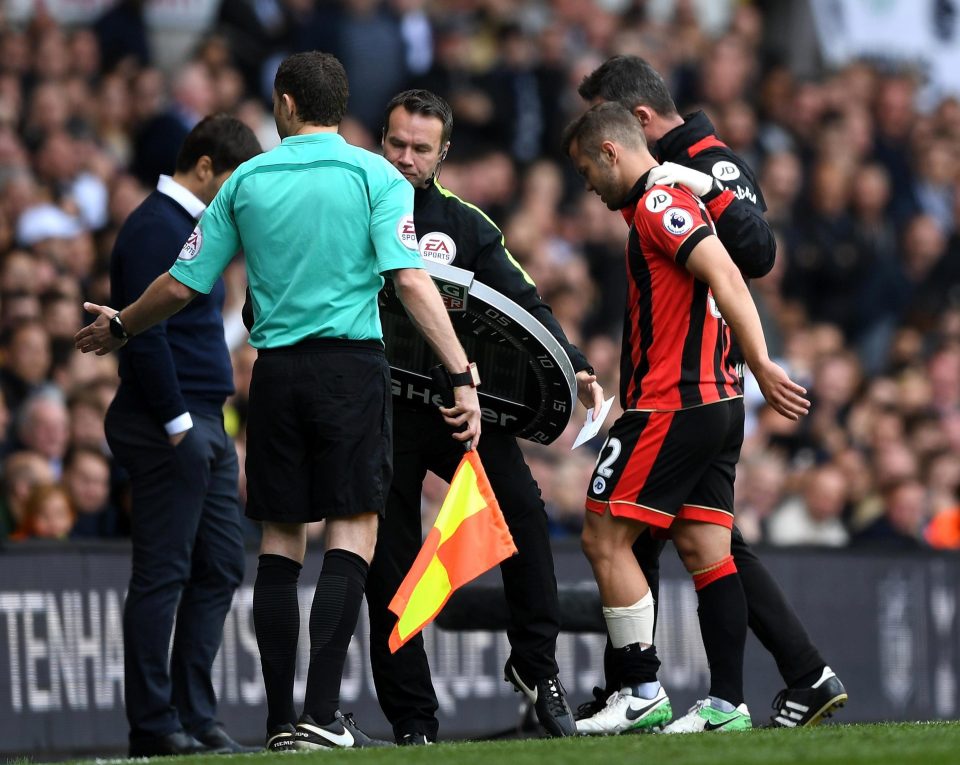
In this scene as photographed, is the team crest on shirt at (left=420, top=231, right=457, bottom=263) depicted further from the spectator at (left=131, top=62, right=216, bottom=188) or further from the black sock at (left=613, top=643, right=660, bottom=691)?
Answer: the spectator at (left=131, top=62, right=216, bottom=188)

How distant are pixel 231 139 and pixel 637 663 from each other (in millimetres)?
2563

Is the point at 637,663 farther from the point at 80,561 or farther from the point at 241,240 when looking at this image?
the point at 80,561

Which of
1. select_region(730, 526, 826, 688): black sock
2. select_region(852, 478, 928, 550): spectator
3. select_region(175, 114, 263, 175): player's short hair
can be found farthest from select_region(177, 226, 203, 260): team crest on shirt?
select_region(852, 478, 928, 550): spectator

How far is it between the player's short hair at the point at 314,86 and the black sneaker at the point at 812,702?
2.68 meters

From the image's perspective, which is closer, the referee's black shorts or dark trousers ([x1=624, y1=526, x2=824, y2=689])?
the referee's black shorts

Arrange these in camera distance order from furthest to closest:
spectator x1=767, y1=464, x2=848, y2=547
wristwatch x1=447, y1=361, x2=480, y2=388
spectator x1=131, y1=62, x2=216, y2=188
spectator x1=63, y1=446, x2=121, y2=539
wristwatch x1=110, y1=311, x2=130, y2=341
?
spectator x1=767, y1=464, x2=848, y2=547 < spectator x1=131, y1=62, x2=216, y2=188 < spectator x1=63, y1=446, x2=121, y2=539 < wristwatch x1=110, y1=311, x2=130, y2=341 < wristwatch x1=447, y1=361, x2=480, y2=388

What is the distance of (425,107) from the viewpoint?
6453 mm

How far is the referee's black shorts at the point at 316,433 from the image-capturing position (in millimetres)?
5828

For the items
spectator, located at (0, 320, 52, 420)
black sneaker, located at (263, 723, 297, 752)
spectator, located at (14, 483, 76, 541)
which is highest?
spectator, located at (0, 320, 52, 420)

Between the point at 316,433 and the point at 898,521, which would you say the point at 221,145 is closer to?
the point at 316,433

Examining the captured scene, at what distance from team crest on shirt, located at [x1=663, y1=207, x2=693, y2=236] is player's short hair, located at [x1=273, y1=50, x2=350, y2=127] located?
3.84 feet

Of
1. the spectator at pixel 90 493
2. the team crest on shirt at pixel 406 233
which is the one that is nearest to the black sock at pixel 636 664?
the team crest on shirt at pixel 406 233

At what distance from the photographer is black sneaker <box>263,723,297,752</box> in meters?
5.71

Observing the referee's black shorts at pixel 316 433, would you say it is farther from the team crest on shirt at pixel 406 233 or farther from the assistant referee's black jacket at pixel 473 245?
the assistant referee's black jacket at pixel 473 245
